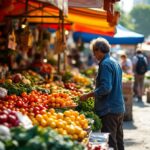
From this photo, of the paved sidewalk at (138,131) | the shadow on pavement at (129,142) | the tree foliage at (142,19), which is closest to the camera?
the paved sidewalk at (138,131)

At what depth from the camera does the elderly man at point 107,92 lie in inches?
261

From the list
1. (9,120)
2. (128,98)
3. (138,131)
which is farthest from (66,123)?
(128,98)

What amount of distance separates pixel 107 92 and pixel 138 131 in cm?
495

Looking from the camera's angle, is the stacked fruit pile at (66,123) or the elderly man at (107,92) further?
the elderly man at (107,92)

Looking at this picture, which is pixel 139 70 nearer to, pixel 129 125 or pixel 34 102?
pixel 129 125

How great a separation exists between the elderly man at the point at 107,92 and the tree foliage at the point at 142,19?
367 feet

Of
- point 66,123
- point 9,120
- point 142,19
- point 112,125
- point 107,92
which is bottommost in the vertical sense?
point 142,19

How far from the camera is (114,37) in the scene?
1711cm

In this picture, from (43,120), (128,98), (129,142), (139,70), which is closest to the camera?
(43,120)

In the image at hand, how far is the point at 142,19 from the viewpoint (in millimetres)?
122812

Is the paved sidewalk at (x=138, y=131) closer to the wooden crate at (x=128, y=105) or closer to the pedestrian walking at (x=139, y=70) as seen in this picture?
the wooden crate at (x=128, y=105)

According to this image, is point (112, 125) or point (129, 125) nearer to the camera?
point (112, 125)

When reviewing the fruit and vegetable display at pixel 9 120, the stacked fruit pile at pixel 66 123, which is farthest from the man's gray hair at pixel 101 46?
the fruit and vegetable display at pixel 9 120

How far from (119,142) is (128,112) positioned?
217 inches
